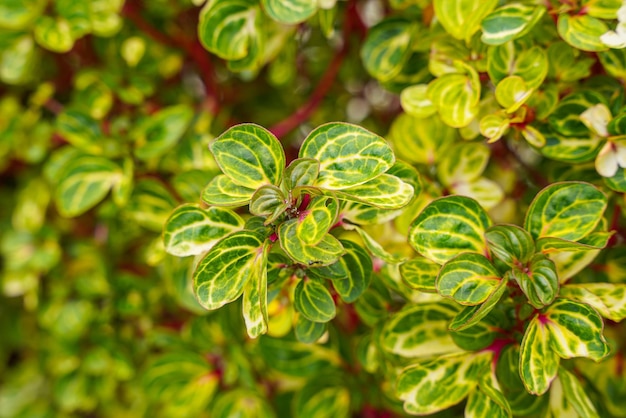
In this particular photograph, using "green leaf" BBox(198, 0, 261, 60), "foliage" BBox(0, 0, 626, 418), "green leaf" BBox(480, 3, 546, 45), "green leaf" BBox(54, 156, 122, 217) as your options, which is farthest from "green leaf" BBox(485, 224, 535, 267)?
"green leaf" BBox(54, 156, 122, 217)

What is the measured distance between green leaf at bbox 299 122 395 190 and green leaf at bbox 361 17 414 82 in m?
0.29

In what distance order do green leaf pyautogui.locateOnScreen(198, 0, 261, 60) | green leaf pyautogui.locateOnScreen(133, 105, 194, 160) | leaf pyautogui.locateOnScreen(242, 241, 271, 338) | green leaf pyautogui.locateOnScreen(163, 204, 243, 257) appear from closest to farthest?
leaf pyautogui.locateOnScreen(242, 241, 271, 338)
green leaf pyautogui.locateOnScreen(163, 204, 243, 257)
green leaf pyautogui.locateOnScreen(198, 0, 261, 60)
green leaf pyautogui.locateOnScreen(133, 105, 194, 160)

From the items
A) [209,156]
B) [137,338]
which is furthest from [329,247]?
[137,338]

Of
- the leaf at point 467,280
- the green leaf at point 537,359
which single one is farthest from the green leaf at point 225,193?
the green leaf at point 537,359

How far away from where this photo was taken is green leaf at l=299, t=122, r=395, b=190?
618 millimetres

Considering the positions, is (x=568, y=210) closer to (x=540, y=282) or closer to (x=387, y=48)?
(x=540, y=282)

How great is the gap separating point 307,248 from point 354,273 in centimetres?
11

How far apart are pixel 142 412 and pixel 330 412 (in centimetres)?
49

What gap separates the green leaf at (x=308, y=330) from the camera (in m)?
0.71

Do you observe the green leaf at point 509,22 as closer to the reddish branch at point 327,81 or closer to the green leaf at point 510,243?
the green leaf at point 510,243

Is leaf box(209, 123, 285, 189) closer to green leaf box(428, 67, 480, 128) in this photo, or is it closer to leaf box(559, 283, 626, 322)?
green leaf box(428, 67, 480, 128)

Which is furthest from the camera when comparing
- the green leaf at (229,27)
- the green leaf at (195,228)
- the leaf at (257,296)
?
the green leaf at (229,27)

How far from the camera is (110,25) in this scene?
0.97 m

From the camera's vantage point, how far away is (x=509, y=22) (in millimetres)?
719
